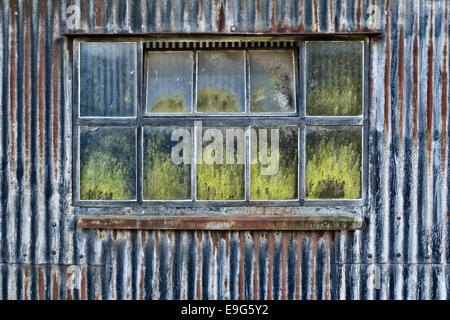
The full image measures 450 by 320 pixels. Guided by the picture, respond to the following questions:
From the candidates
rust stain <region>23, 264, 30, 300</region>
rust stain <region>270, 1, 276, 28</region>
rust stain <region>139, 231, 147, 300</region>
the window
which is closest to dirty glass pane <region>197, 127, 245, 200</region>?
the window

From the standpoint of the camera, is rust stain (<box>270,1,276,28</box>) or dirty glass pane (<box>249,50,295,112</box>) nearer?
rust stain (<box>270,1,276,28</box>)

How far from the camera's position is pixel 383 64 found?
387cm

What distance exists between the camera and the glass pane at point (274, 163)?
3912mm

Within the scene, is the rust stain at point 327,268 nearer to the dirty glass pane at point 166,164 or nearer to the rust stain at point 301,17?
the dirty glass pane at point 166,164

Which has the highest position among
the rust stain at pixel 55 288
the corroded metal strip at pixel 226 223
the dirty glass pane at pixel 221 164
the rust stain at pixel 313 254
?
the dirty glass pane at pixel 221 164

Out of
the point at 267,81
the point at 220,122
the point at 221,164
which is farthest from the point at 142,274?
the point at 267,81

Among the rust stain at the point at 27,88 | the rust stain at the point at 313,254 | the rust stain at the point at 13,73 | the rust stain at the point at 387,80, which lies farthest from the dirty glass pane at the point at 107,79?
the rust stain at the point at 387,80

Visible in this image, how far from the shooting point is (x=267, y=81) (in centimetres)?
395

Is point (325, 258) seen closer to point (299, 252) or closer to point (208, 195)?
point (299, 252)

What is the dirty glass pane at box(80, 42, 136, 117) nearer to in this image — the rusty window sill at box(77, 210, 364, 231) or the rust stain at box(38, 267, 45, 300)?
the rusty window sill at box(77, 210, 364, 231)

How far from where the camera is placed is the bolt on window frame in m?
3.89

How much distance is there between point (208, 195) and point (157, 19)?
1.54 m

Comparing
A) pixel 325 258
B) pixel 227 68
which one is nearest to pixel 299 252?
pixel 325 258

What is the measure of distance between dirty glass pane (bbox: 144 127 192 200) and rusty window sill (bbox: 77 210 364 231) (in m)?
0.22
